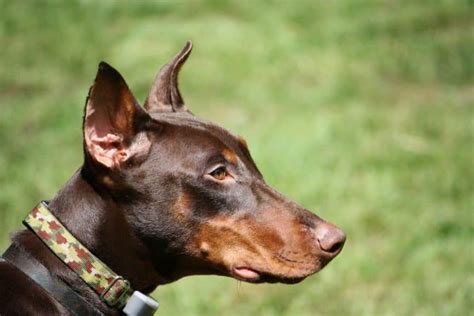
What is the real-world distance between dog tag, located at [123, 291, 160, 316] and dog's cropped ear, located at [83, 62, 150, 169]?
577mm

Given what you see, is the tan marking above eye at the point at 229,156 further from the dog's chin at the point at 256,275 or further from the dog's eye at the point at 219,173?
the dog's chin at the point at 256,275

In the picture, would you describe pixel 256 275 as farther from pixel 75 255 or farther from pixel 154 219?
pixel 75 255

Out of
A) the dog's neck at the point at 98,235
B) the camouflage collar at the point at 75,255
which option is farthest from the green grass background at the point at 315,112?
the camouflage collar at the point at 75,255

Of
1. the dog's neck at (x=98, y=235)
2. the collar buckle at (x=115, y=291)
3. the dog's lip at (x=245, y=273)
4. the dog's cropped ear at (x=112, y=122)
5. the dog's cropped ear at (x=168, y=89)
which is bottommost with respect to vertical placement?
the collar buckle at (x=115, y=291)

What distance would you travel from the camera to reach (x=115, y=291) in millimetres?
3791

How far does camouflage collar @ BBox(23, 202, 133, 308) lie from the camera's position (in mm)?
3736

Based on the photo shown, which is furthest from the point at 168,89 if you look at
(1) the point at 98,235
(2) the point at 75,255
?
(2) the point at 75,255

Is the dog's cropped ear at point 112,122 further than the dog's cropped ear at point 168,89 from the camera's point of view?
No

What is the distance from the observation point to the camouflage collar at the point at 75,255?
12.3 feet

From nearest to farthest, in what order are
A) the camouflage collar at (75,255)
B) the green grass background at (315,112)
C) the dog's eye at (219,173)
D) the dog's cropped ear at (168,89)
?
1. the camouflage collar at (75,255)
2. the dog's eye at (219,173)
3. the dog's cropped ear at (168,89)
4. the green grass background at (315,112)

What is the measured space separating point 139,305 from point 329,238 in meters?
0.86

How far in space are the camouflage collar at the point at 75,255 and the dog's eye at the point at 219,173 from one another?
25.6 inches

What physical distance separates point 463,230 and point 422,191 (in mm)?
843

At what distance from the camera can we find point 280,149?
9156 mm
